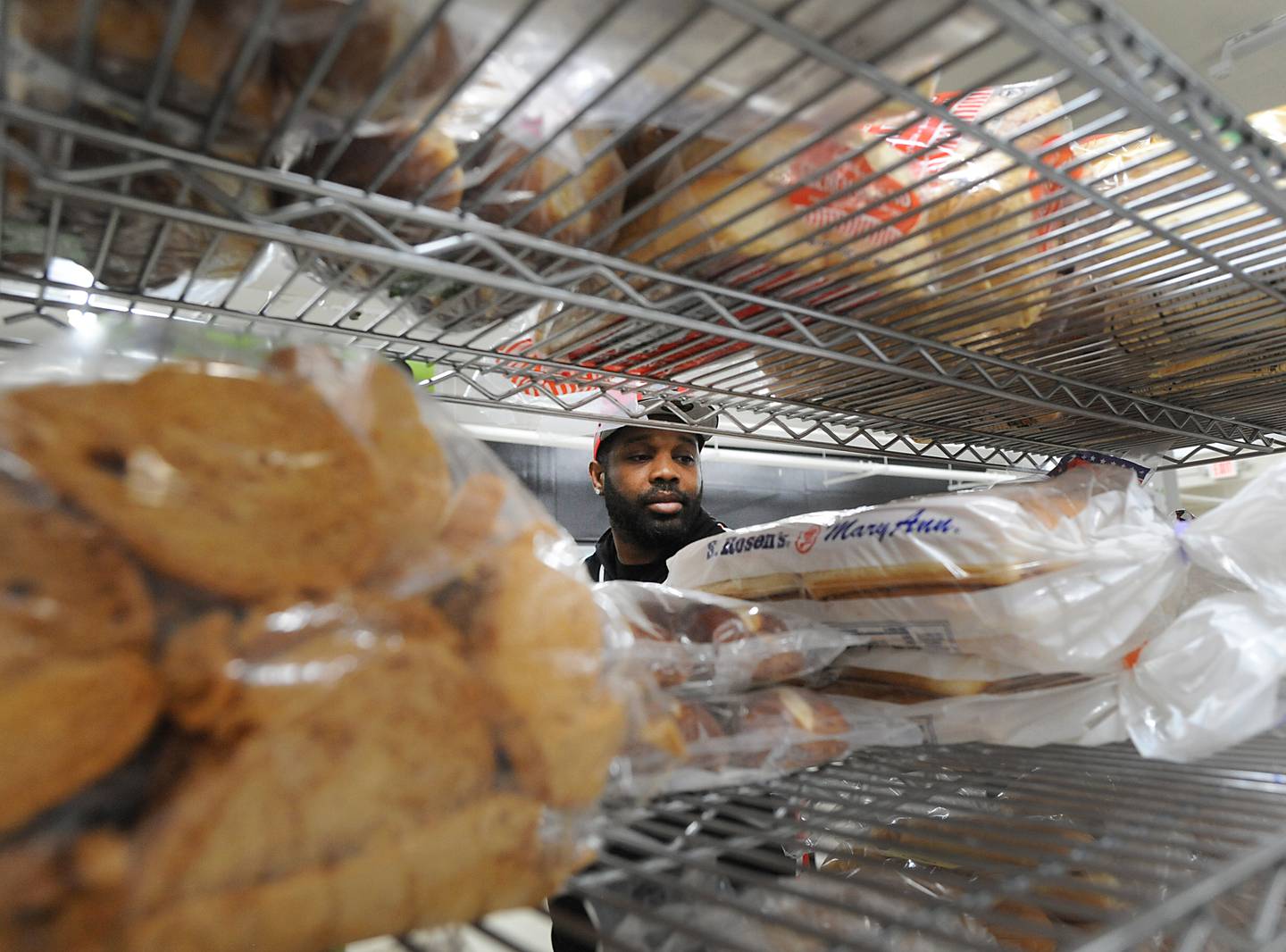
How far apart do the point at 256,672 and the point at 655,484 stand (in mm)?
1831

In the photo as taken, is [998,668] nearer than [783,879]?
No

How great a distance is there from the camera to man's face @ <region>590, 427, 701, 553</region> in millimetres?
2119

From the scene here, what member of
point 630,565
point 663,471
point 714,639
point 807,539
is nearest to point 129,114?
point 714,639

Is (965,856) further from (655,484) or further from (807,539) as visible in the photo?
(655,484)

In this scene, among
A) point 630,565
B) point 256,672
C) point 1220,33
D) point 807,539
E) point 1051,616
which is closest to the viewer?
point 256,672

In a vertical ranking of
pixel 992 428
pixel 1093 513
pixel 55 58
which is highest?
pixel 55 58

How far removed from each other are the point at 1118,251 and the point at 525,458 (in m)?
2.34

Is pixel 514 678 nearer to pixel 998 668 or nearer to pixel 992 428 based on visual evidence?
pixel 998 668

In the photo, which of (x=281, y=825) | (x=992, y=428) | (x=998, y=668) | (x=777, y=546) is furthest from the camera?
(x=992, y=428)

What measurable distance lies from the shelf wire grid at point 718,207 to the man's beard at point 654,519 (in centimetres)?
130

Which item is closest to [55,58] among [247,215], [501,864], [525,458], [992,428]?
[247,215]

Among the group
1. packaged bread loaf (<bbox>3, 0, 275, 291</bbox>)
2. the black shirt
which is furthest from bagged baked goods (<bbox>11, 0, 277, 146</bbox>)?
the black shirt

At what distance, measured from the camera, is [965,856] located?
532 millimetres

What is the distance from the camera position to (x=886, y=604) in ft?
2.52
